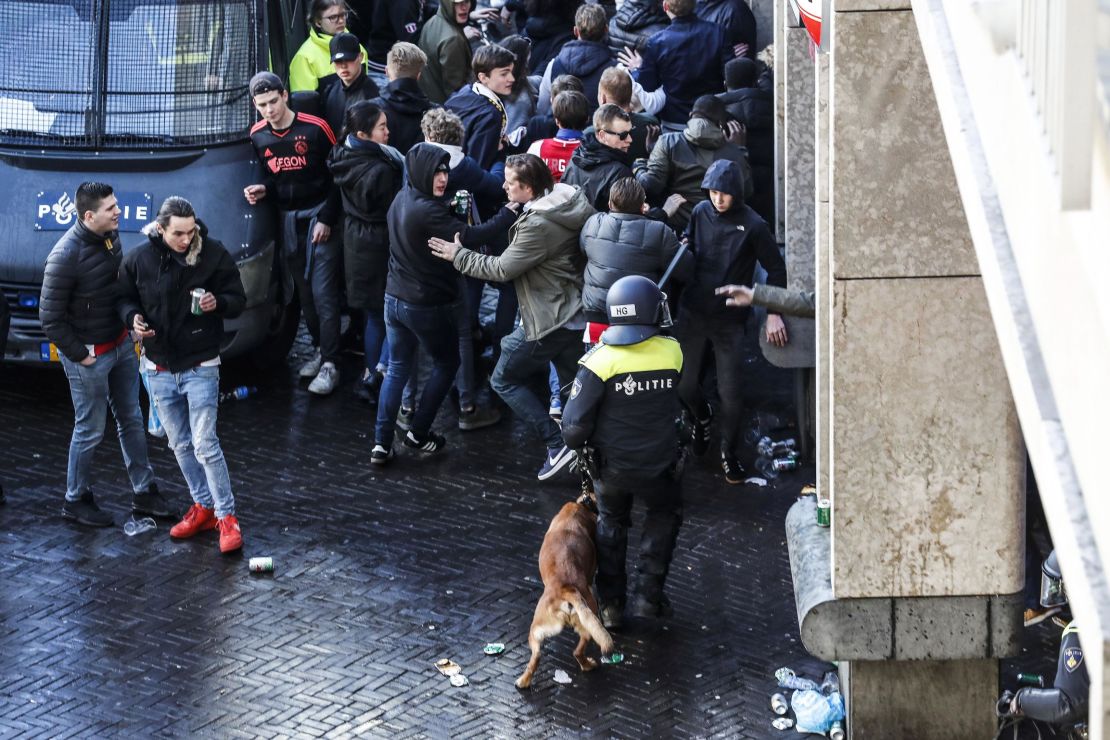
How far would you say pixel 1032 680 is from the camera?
7.43 meters

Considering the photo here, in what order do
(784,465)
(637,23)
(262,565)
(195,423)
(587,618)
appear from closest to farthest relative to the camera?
(587,618) < (262,565) < (195,423) < (784,465) < (637,23)

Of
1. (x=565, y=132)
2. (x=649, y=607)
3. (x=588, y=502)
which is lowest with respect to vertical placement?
(x=649, y=607)

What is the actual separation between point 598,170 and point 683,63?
273cm

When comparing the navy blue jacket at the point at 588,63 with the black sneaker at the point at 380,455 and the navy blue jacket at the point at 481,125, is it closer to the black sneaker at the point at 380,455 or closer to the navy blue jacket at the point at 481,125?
the navy blue jacket at the point at 481,125

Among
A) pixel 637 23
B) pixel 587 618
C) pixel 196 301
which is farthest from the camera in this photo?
pixel 637 23

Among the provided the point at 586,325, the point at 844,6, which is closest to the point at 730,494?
the point at 586,325

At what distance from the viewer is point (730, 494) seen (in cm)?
960

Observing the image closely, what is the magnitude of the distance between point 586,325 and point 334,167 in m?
2.08

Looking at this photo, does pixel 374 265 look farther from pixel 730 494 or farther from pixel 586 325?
pixel 730 494

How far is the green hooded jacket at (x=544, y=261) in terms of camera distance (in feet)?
30.5

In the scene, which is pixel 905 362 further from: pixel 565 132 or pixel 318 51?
pixel 318 51

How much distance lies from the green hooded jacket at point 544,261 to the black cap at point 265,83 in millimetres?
2061

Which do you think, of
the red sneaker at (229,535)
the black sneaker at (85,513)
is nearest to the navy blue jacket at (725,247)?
the red sneaker at (229,535)

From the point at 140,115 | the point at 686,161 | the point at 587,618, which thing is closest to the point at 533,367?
the point at 686,161
